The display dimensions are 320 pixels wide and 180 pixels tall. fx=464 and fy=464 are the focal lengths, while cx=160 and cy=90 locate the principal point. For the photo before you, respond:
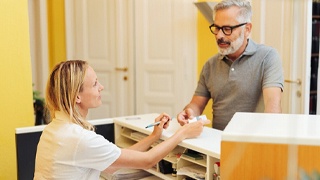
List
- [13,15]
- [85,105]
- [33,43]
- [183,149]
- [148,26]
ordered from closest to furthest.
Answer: [85,105], [183,149], [13,15], [148,26], [33,43]

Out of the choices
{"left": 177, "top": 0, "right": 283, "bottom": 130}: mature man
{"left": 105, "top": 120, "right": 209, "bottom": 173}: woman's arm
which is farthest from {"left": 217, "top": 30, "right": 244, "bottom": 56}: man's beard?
{"left": 105, "top": 120, "right": 209, "bottom": 173}: woman's arm

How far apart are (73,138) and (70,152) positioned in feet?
0.16

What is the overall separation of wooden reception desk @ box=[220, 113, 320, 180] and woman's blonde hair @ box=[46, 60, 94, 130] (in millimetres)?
648

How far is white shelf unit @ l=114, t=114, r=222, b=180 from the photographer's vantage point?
5.45ft

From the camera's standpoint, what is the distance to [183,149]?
1933mm

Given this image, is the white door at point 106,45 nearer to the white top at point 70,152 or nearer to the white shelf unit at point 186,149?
the white shelf unit at point 186,149

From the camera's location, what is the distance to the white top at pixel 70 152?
1569mm

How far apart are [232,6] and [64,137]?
1.09 metres

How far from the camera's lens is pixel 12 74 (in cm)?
260

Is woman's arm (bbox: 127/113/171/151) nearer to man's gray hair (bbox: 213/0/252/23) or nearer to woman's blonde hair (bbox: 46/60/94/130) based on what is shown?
woman's blonde hair (bbox: 46/60/94/130)

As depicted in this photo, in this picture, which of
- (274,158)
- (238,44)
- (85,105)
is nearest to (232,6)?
(238,44)

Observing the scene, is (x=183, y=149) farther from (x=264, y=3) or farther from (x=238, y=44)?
(x=264, y=3)

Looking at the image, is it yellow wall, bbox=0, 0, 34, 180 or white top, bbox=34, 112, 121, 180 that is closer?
white top, bbox=34, 112, 121, 180

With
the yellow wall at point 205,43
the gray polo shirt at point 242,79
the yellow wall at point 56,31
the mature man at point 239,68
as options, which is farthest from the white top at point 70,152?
the yellow wall at point 56,31
